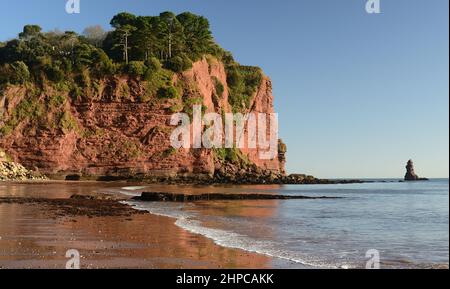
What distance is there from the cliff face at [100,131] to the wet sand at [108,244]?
49026 millimetres

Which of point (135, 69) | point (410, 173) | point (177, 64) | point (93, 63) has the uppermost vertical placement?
point (177, 64)

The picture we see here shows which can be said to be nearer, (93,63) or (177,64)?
(93,63)

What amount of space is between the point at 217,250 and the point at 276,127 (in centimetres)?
9293

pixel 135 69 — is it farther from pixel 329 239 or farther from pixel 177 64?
pixel 329 239

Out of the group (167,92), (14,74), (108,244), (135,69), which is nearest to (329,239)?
(108,244)

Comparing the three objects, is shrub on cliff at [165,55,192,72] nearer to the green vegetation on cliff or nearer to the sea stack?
the green vegetation on cliff

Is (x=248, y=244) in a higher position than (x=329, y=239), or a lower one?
higher

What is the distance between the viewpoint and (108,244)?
1150 centimetres

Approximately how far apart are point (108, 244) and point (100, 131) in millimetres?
59310

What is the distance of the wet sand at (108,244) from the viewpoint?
917cm

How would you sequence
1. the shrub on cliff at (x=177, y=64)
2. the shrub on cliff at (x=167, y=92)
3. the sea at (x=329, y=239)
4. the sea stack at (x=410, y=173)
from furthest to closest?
the sea stack at (x=410, y=173)
the shrub on cliff at (x=177, y=64)
the shrub on cliff at (x=167, y=92)
the sea at (x=329, y=239)

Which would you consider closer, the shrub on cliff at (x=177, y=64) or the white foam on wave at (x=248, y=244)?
the white foam on wave at (x=248, y=244)

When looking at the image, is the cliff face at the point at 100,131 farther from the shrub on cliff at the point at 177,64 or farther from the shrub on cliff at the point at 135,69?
the shrub on cliff at the point at 177,64

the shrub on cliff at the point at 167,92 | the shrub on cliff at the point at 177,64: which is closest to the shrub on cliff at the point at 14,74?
the shrub on cliff at the point at 167,92
